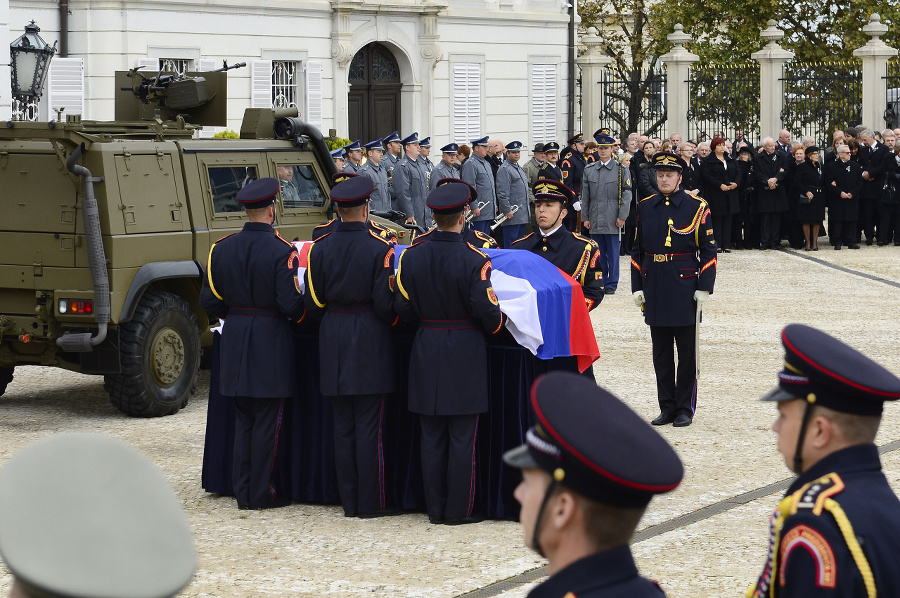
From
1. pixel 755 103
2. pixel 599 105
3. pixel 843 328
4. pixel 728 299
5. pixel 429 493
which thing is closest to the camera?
pixel 429 493

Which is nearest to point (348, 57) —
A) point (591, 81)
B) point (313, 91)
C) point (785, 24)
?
point (313, 91)

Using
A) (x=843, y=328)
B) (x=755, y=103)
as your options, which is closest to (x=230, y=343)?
(x=843, y=328)

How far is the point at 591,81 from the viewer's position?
31.8m

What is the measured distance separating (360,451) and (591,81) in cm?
2536

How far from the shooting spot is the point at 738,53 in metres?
32.9

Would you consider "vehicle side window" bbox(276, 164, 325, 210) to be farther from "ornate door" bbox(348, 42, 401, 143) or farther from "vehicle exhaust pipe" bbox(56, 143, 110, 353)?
"ornate door" bbox(348, 42, 401, 143)

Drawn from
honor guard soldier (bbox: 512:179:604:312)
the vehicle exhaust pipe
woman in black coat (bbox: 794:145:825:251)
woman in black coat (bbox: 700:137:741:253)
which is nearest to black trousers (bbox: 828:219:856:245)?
woman in black coat (bbox: 794:145:825:251)

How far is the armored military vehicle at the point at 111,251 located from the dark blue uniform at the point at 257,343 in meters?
2.17

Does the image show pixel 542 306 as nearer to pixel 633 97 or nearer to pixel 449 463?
pixel 449 463

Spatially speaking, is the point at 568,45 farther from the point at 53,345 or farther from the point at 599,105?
the point at 53,345

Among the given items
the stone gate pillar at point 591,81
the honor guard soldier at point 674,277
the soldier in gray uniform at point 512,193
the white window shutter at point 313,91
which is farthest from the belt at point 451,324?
the stone gate pillar at point 591,81

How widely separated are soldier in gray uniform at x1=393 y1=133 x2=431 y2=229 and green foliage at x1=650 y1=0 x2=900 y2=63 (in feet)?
50.6

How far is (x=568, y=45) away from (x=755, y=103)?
453cm

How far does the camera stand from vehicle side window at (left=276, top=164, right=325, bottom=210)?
11289mm
